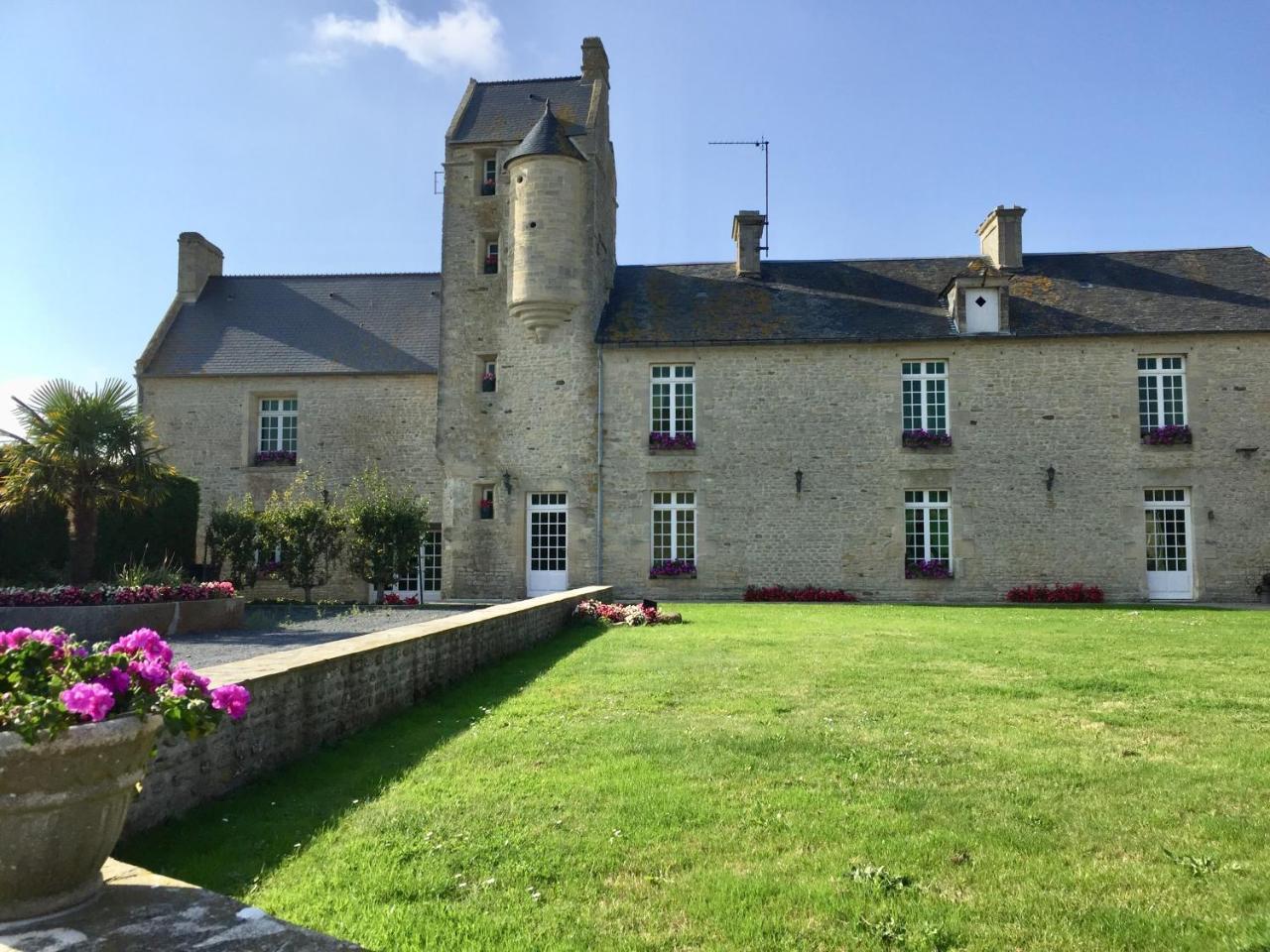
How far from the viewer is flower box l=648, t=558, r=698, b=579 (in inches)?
819

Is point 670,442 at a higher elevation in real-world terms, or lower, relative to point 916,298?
lower

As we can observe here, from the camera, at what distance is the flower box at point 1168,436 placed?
19.9m

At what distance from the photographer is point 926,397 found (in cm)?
2089

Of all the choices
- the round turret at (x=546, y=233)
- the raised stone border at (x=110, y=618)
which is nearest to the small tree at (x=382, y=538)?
the raised stone border at (x=110, y=618)

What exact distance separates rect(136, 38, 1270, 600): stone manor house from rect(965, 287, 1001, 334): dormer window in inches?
1.8

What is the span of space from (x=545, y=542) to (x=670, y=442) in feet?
11.5

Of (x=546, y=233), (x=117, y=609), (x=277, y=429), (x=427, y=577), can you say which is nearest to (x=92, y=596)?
(x=117, y=609)

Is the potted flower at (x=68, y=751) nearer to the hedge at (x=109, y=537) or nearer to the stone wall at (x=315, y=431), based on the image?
the hedge at (x=109, y=537)

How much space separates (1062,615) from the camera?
1570cm

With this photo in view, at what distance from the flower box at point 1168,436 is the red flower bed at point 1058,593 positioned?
3.18m

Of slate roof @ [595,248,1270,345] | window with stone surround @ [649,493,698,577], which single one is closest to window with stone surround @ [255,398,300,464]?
slate roof @ [595,248,1270,345]

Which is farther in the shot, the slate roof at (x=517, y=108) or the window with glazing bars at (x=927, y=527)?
the slate roof at (x=517, y=108)

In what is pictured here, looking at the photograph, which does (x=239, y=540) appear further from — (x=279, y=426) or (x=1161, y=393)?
(x=1161, y=393)

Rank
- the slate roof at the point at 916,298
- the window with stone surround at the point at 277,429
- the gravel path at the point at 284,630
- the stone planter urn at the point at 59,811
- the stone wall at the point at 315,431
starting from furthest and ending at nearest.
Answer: the window with stone surround at the point at 277,429 → the stone wall at the point at 315,431 → the slate roof at the point at 916,298 → the gravel path at the point at 284,630 → the stone planter urn at the point at 59,811
